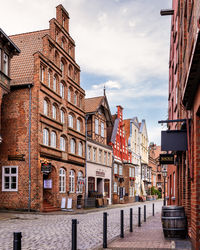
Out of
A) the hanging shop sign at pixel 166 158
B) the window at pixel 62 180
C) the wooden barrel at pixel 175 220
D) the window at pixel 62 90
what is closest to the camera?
the wooden barrel at pixel 175 220

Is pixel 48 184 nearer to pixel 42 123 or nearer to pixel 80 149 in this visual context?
pixel 42 123

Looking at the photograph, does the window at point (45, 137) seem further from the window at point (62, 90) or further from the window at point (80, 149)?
the window at point (80, 149)

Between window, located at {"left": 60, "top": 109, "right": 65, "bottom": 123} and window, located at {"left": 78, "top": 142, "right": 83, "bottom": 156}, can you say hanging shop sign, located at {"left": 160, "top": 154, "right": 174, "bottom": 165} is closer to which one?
window, located at {"left": 60, "top": 109, "right": 65, "bottom": 123}

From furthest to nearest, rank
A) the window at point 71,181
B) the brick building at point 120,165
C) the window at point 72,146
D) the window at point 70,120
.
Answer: the brick building at point 120,165, the window at point 72,146, the window at point 70,120, the window at point 71,181

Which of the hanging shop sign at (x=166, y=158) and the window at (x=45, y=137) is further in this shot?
the window at (x=45, y=137)

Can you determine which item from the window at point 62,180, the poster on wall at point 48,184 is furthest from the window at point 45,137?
the window at point 62,180

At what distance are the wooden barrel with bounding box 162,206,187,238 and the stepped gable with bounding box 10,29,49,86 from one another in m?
17.6

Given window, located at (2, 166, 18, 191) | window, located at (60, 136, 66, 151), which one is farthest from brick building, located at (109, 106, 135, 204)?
window, located at (2, 166, 18, 191)

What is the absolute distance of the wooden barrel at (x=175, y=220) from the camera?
10508mm

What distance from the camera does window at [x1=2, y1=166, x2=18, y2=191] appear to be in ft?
83.6

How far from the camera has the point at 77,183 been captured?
1287 inches

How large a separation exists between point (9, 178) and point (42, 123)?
4232 millimetres

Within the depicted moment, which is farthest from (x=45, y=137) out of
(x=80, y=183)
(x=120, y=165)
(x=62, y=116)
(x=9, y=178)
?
(x=120, y=165)

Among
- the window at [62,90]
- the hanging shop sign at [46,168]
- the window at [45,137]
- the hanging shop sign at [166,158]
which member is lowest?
the hanging shop sign at [46,168]
